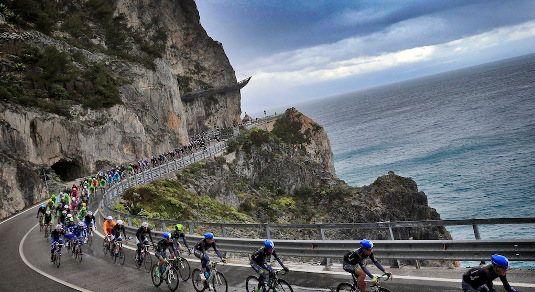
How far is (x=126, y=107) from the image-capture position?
4238 cm

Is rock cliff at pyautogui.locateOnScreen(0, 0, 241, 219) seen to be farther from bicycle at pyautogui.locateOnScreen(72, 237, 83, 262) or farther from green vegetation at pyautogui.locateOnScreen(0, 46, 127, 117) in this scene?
bicycle at pyautogui.locateOnScreen(72, 237, 83, 262)

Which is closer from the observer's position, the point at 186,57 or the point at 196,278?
the point at 196,278

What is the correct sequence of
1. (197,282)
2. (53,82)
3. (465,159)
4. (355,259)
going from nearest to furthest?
(355,259)
(197,282)
(53,82)
(465,159)

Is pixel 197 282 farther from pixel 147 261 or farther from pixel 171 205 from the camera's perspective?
pixel 171 205

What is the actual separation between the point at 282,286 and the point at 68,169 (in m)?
35.8

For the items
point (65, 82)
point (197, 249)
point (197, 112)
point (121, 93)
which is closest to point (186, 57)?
point (197, 112)

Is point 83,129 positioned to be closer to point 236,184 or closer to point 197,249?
point 236,184

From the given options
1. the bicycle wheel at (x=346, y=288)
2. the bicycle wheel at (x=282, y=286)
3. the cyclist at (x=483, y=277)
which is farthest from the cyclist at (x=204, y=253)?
the cyclist at (x=483, y=277)

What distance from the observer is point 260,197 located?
36.3 metres

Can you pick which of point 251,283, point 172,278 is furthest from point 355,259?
point 172,278

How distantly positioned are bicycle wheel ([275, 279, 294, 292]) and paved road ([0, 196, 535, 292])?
44 centimetres

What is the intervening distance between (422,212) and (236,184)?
57.6 feet

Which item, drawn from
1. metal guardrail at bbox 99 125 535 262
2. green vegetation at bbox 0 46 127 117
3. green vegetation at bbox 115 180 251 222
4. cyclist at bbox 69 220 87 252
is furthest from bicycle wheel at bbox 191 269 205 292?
green vegetation at bbox 0 46 127 117

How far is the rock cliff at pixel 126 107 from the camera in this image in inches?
1262
